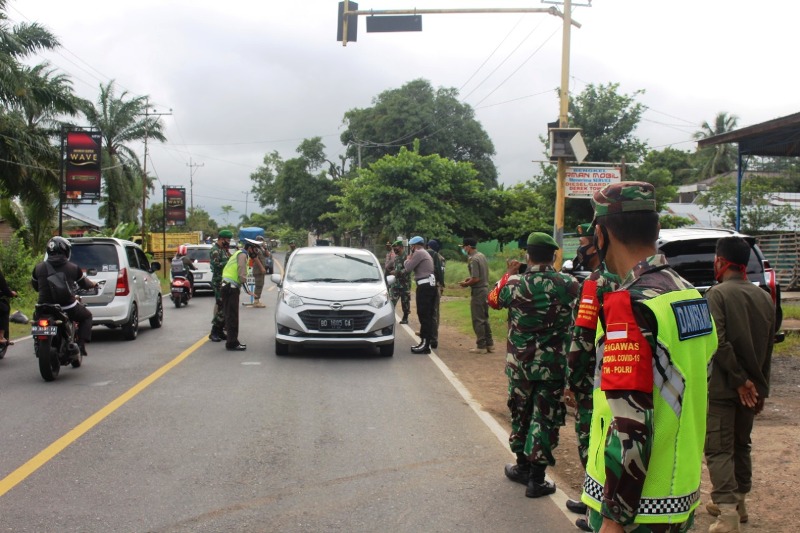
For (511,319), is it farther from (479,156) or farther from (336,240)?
(336,240)

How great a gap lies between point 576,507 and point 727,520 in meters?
0.93

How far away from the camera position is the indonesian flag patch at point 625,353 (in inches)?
92.0

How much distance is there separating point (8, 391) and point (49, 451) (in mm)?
3121

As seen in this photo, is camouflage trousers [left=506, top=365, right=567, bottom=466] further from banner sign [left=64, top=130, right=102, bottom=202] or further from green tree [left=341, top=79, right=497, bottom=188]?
green tree [left=341, top=79, right=497, bottom=188]

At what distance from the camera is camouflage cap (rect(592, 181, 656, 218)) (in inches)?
104

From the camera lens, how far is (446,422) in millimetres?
7637

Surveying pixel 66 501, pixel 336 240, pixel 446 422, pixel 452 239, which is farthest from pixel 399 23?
pixel 336 240

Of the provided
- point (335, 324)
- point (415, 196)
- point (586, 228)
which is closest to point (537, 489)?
point (586, 228)

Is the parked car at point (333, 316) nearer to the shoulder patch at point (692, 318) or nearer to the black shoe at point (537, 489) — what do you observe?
the black shoe at point (537, 489)

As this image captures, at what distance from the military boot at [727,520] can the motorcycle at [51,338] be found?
7.69 metres

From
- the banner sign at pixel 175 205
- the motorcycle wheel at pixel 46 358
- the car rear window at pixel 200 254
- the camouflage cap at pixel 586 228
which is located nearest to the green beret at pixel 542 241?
the camouflage cap at pixel 586 228

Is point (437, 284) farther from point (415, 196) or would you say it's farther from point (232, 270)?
point (415, 196)

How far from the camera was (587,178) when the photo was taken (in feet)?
43.7

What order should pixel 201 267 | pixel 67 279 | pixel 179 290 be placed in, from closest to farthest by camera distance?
pixel 67 279 → pixel 179 290 → pixel 201 267
